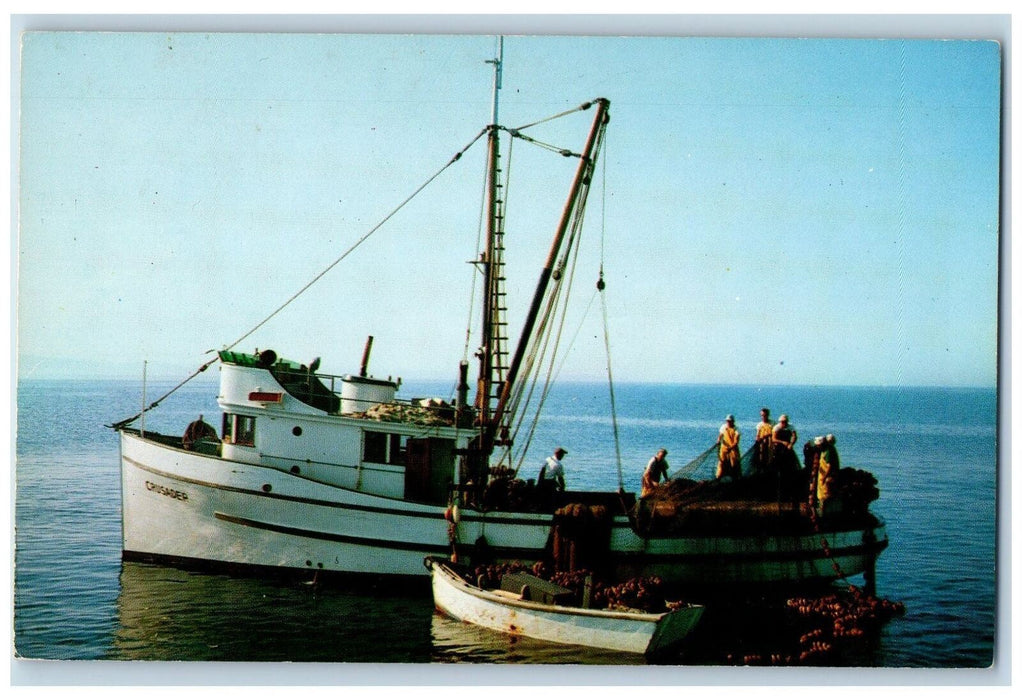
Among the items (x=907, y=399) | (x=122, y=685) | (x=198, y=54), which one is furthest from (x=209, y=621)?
(x=907, y=399)

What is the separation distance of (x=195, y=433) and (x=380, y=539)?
2.87m

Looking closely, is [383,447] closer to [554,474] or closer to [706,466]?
[554,474]

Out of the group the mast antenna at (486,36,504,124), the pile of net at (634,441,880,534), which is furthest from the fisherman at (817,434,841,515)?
the mast antenna at (486,36,504,124)

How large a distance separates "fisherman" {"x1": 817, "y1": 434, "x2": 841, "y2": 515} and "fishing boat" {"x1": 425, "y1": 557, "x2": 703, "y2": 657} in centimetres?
250

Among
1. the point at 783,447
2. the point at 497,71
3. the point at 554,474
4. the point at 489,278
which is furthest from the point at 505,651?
the point at 497,71

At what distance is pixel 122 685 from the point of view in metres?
8.56

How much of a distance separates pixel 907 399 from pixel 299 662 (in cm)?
665

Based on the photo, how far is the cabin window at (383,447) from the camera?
11.2 metres

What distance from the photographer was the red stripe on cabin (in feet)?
36.3

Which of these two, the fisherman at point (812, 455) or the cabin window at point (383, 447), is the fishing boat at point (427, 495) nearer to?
the cabin window at point (383, 447)

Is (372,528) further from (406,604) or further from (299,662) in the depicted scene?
(299,662)

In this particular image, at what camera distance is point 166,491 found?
436 inches

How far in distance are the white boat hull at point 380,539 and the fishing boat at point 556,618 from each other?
0.95m

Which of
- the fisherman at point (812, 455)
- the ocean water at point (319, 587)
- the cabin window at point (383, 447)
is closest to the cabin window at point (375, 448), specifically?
the cabin window at point (383, 447)
